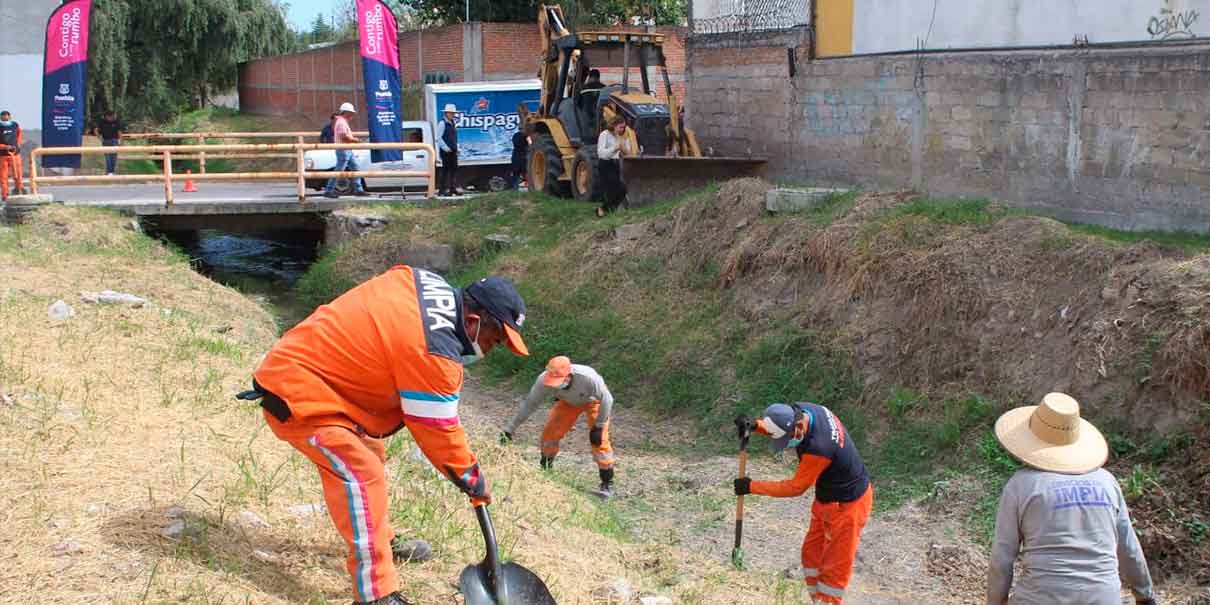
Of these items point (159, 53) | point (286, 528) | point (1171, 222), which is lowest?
point (286, 528)

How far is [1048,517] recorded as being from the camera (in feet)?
13.3

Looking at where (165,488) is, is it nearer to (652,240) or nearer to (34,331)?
(34,331)

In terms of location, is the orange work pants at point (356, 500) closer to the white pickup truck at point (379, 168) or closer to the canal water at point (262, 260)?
the canal water at point (262, 260)

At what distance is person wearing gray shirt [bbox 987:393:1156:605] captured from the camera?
4.06 metres

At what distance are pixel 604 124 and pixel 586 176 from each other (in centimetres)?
79

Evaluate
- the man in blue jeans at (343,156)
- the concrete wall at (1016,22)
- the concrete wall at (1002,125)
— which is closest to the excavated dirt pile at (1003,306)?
the concrete wall at (1002,125)

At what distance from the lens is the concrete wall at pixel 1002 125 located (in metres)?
9.58

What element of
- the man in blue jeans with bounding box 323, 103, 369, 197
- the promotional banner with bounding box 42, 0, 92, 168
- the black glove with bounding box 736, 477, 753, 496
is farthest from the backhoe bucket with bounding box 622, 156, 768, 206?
the promotional banner with bounding box 42, 0, 92, 168

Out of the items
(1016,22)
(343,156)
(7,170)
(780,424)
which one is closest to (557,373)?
(780,424)

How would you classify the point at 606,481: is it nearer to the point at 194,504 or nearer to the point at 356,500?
the point at 194,504

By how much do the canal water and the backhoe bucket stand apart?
4919 millimetres

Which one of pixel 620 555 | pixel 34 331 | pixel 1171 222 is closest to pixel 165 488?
pixel 620 555

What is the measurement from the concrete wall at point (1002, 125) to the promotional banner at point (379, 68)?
21.5 ft

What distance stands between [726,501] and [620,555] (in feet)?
8.49
